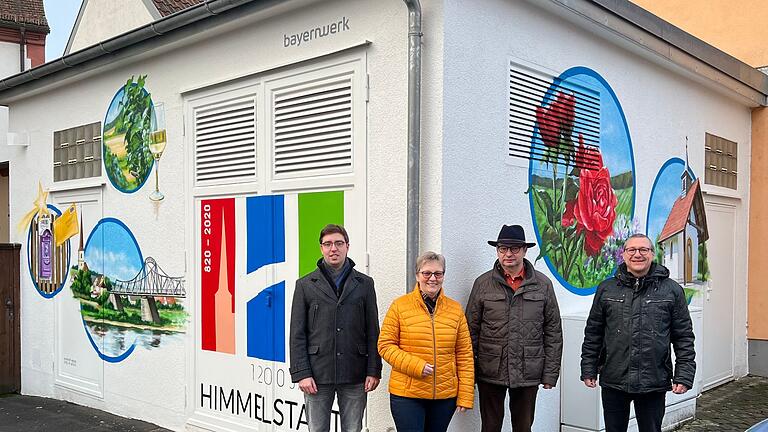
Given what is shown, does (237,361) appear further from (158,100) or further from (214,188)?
(158,100)

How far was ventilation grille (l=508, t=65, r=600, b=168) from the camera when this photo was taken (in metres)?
5.94

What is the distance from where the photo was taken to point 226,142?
6.86m

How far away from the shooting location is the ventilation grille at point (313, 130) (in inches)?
229

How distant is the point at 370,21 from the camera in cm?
563

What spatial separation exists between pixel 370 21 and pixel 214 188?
2.32m

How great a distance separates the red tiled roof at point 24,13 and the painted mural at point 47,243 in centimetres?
714

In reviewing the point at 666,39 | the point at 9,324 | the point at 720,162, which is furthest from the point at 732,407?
the point at 9,324

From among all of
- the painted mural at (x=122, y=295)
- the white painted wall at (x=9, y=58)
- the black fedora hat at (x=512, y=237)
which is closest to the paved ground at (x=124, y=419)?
the painted mural at (x=122, y=295)

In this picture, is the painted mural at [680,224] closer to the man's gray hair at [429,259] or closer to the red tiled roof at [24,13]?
the man's gray hair at [429,259]

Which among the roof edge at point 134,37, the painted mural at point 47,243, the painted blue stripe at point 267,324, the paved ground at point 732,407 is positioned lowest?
the paved ground at point 732,407

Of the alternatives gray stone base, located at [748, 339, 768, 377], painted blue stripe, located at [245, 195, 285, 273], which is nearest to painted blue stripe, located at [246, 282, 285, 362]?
painted blue stripe, located at [245, 195, 285, 273]

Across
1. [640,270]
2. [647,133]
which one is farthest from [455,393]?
[647,133]

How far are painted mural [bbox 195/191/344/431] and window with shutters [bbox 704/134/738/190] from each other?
18.1 feet

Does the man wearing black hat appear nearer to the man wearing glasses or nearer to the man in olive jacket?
the man wearing glasses
